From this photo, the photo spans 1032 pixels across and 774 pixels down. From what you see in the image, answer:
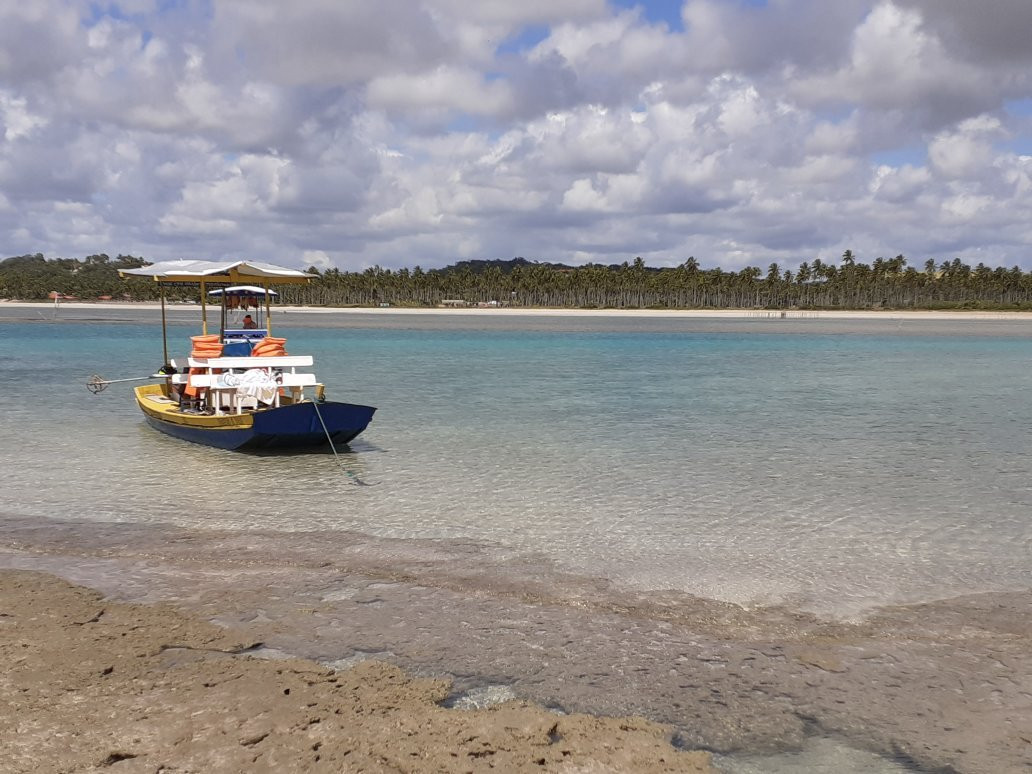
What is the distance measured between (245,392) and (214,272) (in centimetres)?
256

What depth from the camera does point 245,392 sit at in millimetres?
A: 17109

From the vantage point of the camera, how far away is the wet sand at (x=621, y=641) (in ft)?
18.5

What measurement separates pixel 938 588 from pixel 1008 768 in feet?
13.4

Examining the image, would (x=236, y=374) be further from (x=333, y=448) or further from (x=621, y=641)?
(x=621, y=641)

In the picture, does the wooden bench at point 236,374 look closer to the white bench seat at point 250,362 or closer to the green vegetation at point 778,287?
the white bench seat at point 250,362

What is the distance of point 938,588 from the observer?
887 centimetres

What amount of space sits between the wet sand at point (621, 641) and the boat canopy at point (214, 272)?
7814 mm

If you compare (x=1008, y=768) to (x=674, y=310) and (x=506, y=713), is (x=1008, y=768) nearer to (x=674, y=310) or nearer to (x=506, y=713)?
(x=506, y=713)

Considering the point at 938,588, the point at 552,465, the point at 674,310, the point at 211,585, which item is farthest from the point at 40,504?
the point at 674,310

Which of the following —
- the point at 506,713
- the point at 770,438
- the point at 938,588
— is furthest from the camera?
the point at 770,438

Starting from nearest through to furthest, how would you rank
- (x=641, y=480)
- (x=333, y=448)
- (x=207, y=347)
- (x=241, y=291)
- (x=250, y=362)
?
(x=641, y=480) → (x=333, y=448) → (x=250, y=362) → (x=207, y=347) → (x=241, y=291)

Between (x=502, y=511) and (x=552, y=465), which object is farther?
(x=552, y=465)

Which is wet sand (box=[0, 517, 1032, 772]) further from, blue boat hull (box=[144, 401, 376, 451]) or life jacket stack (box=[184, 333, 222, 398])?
life jacket stack (box=[184, 333, 222, 398])

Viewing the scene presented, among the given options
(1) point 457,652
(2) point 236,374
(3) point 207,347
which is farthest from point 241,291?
(1) point 457,652
